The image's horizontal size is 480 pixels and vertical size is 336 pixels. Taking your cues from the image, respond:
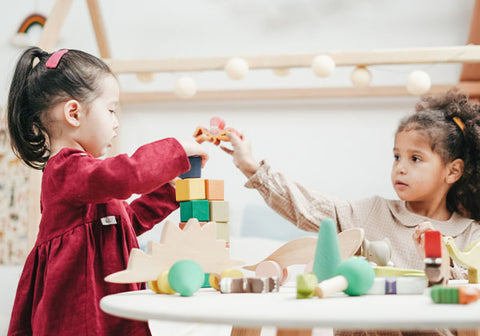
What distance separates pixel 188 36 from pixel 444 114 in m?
0.95

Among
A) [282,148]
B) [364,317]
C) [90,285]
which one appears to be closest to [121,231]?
[90,285]

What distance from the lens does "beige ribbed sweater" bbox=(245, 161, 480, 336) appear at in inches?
50.1

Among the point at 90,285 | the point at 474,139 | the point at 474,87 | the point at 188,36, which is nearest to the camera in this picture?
the point at 90,285

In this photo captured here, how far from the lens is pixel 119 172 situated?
0.77 m

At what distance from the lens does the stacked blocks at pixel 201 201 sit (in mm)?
880

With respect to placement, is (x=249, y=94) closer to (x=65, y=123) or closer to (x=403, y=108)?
(x=403, y=108)

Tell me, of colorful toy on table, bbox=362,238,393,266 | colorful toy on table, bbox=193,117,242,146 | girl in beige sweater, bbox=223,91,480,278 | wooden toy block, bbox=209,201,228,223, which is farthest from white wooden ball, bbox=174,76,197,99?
colorful toy on table, bbox=362,238,393,266

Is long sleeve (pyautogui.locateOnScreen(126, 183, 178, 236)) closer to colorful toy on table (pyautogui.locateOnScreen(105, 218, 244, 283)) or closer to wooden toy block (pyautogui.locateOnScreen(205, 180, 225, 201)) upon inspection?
wooden toy block (pyautogui.locateOnScreen(205, 180, 225, 201))

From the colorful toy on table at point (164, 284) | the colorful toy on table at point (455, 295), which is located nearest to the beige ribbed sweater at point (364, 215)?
the colorful toy on table at point (164, 284)

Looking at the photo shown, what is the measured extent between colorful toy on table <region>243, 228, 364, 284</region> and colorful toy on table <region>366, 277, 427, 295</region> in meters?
0.09

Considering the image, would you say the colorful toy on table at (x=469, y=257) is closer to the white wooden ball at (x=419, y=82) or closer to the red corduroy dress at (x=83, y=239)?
the red corduroy dress at (x=83, y=239)

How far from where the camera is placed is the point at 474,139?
4.43ft

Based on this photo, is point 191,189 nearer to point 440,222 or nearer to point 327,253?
point 327,253

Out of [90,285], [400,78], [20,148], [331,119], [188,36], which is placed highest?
[188,36]
